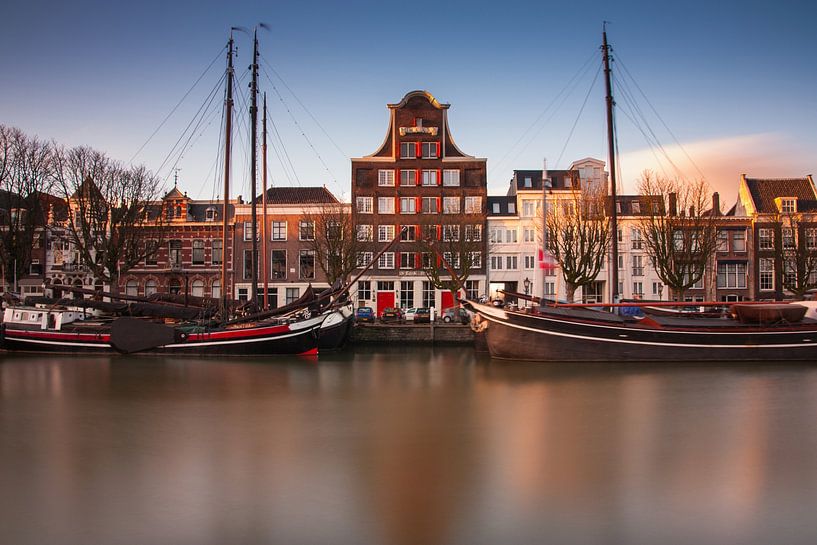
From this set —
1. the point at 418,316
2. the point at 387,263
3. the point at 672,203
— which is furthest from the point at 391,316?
the point at 672,203

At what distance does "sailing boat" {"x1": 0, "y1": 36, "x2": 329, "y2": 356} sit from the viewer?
33.8 meters

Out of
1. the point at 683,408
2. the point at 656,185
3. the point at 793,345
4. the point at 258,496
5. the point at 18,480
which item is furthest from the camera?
the point at 656,185

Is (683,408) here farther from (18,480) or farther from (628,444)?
(18,480)

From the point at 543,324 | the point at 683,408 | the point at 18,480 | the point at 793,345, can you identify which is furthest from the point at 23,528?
the point at 793,345

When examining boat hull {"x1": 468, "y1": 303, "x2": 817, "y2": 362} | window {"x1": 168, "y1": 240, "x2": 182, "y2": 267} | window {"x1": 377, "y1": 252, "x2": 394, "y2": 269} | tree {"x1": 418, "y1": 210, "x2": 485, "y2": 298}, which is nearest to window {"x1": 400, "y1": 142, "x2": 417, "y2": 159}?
tree {"x1": 418, "y1": 210, "x2": 485, "y2": 298}

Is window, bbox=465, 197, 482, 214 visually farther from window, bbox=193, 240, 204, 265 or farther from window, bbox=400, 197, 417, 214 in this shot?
window, bbox=193, 240, 204, 265

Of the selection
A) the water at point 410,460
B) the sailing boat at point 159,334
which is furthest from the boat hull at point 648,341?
the sailing boat at point 159,334

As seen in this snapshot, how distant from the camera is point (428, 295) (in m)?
55.8

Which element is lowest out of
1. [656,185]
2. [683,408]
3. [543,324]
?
[683,408]

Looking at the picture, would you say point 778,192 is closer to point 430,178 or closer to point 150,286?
point 430,178

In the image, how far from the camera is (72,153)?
45719mm

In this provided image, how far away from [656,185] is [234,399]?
111 feet

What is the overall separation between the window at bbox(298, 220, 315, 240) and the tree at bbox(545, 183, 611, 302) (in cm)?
1725

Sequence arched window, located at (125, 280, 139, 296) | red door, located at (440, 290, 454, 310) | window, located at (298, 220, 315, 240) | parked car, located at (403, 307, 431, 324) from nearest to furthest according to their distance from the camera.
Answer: parked car, located at (403, 307, 431, 324) → window, located at (298, 220, 315, 240) → red door, located at (440, 290, 454, 310) → arched window, located at (125, 280, 139, 296)
